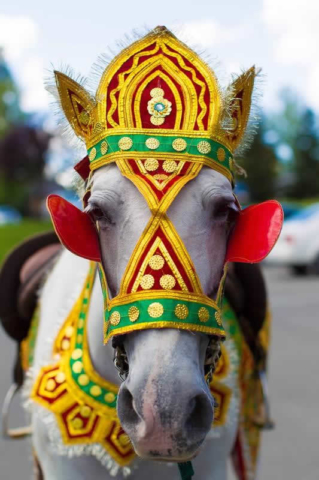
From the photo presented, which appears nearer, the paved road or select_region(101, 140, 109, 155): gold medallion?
select_region(101, 140, 109, 155): gold medallion

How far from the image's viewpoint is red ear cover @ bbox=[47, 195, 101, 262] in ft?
6.15

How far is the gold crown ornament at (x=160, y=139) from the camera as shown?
5.50ft

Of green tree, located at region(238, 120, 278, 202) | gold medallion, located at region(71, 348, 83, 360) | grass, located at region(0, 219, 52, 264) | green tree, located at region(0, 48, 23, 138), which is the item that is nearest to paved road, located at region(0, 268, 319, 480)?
gold medallion, located at region(71, 348, 83, 360)

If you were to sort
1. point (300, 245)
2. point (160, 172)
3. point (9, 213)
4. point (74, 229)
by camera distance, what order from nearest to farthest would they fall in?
point (160, 172) < point (74, 229) < point (300, 245) < point (9, 213)

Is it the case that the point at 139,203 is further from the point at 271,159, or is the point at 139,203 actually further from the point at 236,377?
the point at 271,159

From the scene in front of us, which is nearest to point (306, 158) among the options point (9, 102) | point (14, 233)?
point (9, 102)

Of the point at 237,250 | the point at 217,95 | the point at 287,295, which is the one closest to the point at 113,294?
the point at 237,250

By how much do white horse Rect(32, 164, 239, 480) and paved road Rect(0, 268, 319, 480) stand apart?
7.00 ft

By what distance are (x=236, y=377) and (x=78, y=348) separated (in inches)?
27.2

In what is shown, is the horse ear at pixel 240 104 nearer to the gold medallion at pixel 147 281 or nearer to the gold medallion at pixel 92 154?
the gold medallion at pixel 92 154

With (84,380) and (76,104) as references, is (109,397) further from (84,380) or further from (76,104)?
(76,104)

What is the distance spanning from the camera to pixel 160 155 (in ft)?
5.95

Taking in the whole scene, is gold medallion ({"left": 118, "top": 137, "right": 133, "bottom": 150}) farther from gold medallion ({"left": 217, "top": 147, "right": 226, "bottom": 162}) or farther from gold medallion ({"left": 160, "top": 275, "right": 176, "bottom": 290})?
gold medallion ({"left": 160, "top": 275, "right": 176, "bottom": 290})

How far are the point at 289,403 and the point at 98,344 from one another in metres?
3.76
